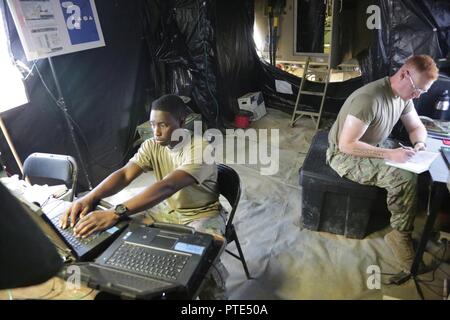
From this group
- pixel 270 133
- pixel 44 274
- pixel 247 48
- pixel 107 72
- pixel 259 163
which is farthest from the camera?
pixel 247 48

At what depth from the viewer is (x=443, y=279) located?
1.76m

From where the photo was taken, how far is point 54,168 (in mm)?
1760

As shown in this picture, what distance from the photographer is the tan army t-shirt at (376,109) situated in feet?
5.93

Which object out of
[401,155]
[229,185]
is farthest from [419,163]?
[229,185]

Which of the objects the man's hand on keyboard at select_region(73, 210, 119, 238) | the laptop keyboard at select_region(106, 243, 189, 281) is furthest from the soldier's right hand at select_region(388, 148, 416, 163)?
the man's hand on keyboard at select_region(73, 210, 119, 238)

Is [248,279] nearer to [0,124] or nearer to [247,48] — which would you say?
[0,124]

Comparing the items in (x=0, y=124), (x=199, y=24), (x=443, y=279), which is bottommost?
(x=443, y=279)

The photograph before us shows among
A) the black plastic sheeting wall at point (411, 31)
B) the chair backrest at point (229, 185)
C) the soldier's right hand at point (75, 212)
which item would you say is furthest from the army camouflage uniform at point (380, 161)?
the soldier's right hand at point (75, 212)

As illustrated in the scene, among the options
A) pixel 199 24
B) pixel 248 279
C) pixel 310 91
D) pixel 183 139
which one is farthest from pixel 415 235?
pixel 199 24

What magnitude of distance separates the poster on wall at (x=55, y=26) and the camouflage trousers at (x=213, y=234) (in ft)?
5.18

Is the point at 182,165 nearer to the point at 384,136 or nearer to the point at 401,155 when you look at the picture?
the point at 401,155

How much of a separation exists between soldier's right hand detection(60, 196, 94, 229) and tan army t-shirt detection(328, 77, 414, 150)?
1.56 metres

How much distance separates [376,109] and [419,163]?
0.40 metres

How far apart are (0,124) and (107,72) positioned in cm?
104
